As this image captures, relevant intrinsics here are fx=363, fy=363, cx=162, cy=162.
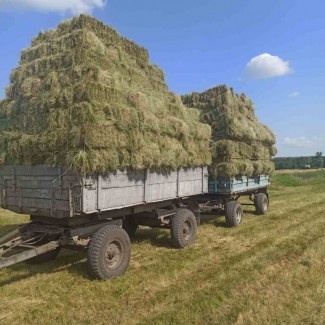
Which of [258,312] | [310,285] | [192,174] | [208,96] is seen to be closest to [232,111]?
[208,96]

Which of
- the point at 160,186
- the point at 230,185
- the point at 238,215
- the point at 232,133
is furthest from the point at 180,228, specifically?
the point at 232,133

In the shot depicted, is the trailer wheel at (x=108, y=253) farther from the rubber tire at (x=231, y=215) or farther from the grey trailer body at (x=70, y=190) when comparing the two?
the rubber tire at (x=231, y=215)

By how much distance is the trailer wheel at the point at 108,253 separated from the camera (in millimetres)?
6488

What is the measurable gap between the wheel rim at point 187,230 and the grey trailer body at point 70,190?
1252 millimetres

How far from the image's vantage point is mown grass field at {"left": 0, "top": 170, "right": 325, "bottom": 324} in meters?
5.08

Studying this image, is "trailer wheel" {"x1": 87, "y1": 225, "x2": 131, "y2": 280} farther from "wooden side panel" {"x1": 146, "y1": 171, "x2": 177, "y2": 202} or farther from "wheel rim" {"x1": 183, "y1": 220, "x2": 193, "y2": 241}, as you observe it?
"wheel rim" {"x1": 183, "y1": 220, "x2": 193, "y2": 241}

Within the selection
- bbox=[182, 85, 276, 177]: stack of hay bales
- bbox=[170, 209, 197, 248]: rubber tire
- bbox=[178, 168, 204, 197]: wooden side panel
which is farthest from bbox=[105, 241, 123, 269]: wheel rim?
bbox=[182, 85, 276, 177]: stack of hay bales

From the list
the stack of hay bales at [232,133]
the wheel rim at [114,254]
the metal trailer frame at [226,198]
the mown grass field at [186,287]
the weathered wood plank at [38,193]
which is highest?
the stack of hay bales at [232,133]

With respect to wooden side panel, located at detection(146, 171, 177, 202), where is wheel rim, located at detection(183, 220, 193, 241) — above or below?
below

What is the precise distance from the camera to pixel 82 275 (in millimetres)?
6797

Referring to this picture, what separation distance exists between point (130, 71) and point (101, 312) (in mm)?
5293

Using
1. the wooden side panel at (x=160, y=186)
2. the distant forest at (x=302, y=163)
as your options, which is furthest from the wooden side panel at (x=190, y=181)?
the distant forest at (x=302, y=163)

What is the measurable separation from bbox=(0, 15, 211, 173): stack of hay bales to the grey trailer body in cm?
22

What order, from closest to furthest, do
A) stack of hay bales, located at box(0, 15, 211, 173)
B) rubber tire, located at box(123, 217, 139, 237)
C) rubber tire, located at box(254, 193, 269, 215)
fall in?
stack of hay bales, located at box(0, 15, 211, 173) < rubber tire, located at box(123, 217, 139, 237) < rubber tire, located at box(254, 193, 269, 215)
